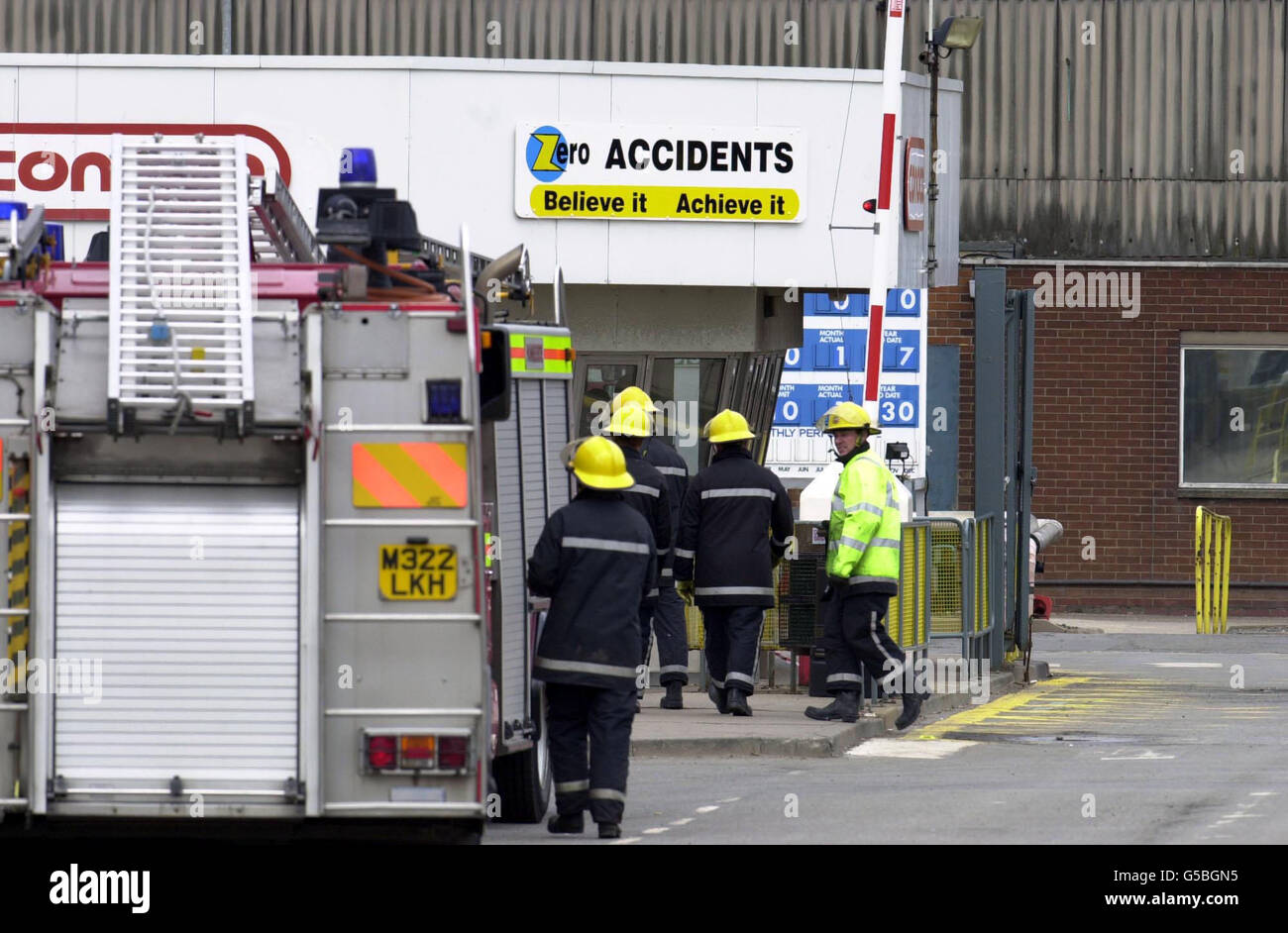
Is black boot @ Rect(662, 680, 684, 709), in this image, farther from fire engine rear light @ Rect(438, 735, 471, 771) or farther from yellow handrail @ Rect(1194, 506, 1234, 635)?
yellow handrail @ Rect(1194, 506, 1234, 635)

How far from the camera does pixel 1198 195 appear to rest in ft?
96.3

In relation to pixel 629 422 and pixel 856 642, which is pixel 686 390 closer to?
pixel 629 422

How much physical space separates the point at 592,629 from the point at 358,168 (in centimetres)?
218

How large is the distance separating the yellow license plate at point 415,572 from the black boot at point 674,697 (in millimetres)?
7423

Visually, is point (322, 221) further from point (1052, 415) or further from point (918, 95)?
point (1052, 415)

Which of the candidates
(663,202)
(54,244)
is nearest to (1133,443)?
(663,202)

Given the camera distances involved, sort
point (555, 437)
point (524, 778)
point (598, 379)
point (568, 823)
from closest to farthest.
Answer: point (568, 823)
point (524, 778)
point (555, 437)
point (598, 379)

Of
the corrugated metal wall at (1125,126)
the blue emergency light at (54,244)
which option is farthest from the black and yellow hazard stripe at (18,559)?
the corrugated metal wall at (1125,126)

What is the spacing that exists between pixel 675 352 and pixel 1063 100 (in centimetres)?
1332

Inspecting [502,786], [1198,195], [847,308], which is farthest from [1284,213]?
[502,786]

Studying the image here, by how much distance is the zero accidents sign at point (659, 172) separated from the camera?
56.7 feet

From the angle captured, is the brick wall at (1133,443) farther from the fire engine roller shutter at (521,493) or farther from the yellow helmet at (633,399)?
the fire engine roller shutter at (521,493)

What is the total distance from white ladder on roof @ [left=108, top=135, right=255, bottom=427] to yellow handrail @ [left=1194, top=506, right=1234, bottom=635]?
20.0 m

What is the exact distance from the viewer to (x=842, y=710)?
14.4m
